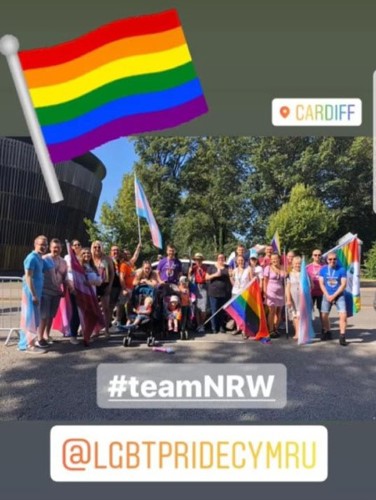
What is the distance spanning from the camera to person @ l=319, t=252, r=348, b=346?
4902mm

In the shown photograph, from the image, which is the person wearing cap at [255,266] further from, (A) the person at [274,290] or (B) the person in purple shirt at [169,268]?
(B) the person in purple shirt at [169,268]

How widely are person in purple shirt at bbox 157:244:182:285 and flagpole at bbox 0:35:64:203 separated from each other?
2813 millimetres

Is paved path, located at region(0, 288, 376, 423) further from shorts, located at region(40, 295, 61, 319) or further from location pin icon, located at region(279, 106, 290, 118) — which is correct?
location pin icon, located at region(279, 106, 290, 118)

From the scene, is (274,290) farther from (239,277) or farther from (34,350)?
(34,350)

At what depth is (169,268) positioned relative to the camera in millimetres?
5281

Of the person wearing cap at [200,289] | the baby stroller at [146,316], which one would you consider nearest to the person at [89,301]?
the baby stroller at [146,316]

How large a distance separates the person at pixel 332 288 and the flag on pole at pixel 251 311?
893mm

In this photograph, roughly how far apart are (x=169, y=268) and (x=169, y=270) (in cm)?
3

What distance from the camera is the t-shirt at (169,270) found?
5252 mm

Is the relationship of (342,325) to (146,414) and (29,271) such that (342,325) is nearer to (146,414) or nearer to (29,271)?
(146,414)

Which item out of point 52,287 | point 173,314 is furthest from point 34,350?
point 173,314

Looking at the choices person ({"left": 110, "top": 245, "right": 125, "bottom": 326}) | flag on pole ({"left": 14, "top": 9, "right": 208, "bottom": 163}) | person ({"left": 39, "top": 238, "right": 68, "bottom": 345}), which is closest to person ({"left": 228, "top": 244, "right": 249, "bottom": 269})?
person ({"left": 110, "top": 245, "right": 125, "bottom": 326})

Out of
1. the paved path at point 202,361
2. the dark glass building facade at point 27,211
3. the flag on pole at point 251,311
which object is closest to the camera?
the paved path at point 202,361

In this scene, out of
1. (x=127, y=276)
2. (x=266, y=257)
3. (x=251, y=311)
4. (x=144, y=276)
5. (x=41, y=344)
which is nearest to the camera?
(x=41, y=344)
